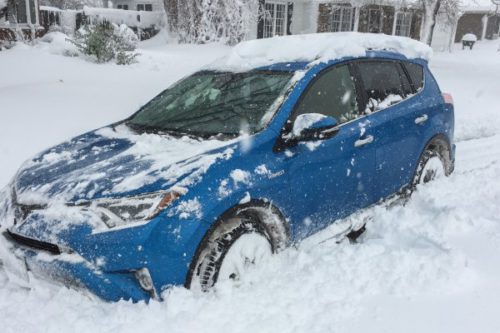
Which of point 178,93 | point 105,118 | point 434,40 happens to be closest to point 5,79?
point 105,118

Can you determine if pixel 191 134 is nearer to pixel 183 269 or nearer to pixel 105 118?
pixel 183 269

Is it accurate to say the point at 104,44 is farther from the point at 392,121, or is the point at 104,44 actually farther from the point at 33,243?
the point at 33,243

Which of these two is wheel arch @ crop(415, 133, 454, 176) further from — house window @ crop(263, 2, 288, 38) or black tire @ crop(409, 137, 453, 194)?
house window @ crop(263, 2, 288, 38)

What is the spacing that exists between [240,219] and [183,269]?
501 mm

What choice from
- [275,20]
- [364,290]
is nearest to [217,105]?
[364,290]

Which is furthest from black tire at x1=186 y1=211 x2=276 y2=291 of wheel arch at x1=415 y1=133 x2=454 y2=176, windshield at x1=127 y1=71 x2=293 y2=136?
wheel arch at x1=415 y1=133 x2=454 y2=176

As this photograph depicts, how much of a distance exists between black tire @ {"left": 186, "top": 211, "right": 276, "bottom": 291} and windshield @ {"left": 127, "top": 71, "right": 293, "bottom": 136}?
30.7 inches

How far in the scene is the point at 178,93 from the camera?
432cm

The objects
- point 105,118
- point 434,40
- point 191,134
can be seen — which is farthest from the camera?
point 434,40

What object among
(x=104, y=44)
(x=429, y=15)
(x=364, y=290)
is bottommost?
(x=364, y=290)

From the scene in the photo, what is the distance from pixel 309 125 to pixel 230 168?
698 mm

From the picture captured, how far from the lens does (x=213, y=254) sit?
2.86 m

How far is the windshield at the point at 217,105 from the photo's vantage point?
3.53 metres

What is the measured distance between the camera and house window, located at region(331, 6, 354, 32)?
83.8ft
